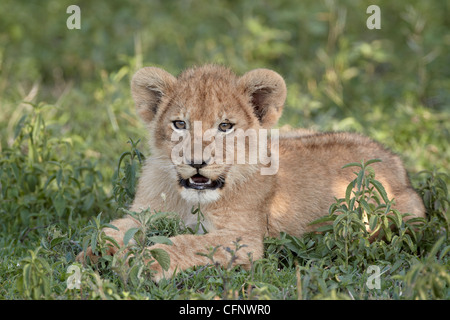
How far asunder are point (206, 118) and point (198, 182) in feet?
1.32

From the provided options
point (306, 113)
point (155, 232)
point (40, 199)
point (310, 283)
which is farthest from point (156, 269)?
point (306, 113)

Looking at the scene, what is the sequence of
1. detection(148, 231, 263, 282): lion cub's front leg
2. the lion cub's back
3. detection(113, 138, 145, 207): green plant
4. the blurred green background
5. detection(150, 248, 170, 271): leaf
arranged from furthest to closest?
the blurred green background < detection(113, 138, 145, 207): green plant < the lion cub's back < detection(148, 231, 263, 282): lion cub's front leg < detection(150, 248, 170, 271): leaf

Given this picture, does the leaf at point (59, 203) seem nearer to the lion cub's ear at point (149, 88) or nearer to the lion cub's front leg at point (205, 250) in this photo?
the lion cub's ear at point (149, 88)

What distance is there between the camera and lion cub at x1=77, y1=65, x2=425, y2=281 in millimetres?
4395

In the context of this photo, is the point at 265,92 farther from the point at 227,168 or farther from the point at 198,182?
the point at 198,182

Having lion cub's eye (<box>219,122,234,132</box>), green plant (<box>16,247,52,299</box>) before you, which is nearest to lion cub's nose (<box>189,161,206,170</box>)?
lion cub's eye (<box>219,122,234,132</box>)

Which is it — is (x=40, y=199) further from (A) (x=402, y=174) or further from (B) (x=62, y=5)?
(B) (x=62, y=5)

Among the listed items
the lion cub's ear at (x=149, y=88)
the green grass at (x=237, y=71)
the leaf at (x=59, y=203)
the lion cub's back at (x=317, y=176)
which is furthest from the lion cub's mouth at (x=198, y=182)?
the leaf at (x=59, y=203)

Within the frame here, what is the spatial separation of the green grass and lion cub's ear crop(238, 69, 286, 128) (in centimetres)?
73

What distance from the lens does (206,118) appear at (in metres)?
4.43

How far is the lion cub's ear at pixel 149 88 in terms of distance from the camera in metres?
4.72

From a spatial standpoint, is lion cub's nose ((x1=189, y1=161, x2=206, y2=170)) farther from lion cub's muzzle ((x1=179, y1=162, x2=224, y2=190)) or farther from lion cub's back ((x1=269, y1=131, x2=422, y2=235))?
lion cub's back ((x1=269, y1=131, x2=422, y2=235))

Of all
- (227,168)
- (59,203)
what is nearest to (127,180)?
(59,203)

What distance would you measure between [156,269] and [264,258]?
69 cm
